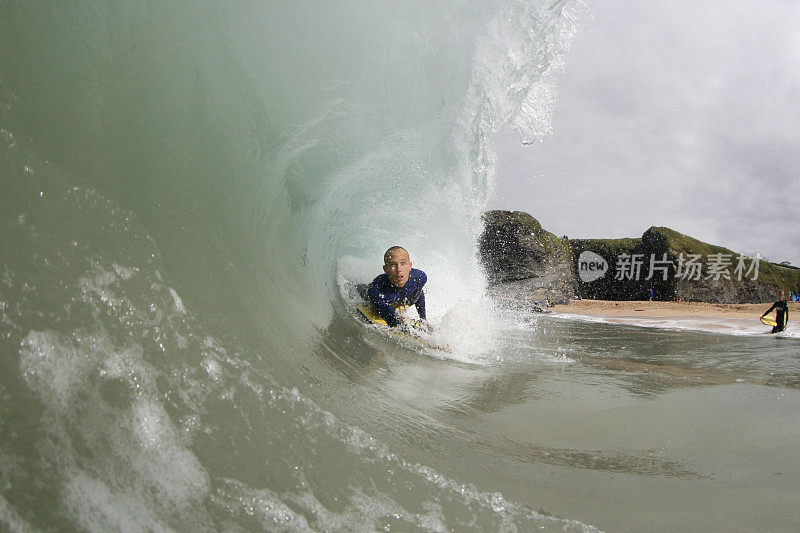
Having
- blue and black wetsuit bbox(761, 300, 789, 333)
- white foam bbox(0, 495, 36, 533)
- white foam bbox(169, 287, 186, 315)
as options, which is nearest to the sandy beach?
blue and black wetsuit bbox(761, 300, 789, 333)

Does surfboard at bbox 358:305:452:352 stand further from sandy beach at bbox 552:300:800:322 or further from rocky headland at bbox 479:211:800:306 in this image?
rocky headland at bbox 479:211:800:306

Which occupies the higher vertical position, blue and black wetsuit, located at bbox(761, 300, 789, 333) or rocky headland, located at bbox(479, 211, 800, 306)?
rocky headland, located at bbox(479, 211, 800, 306)

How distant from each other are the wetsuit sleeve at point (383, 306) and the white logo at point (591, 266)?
3416 centimetres

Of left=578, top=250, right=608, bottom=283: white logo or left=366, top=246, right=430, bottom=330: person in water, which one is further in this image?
left=578, top=250, right=608, bottom=283: white logo

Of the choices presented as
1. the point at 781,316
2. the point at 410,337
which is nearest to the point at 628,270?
the point at 781,316

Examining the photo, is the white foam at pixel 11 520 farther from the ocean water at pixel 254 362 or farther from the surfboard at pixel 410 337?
the surfboard at pixel 410 337

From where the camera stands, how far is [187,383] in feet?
5.76

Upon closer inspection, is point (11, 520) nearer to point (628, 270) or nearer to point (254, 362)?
point (254, 362)

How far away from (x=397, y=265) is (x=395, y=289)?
1.03 ft

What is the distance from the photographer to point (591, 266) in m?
36.6

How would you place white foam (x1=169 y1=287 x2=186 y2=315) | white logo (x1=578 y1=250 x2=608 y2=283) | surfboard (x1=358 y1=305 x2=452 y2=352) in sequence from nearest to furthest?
white foam (x1=169 y1=287 x2=186 y2=315) < surfboard (x1=358 y1=305 x2=452 y2=352) < white logo (x1=578 y1=250 x2=608 y2=283)

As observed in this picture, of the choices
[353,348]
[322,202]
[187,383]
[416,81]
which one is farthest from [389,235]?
[187,383]

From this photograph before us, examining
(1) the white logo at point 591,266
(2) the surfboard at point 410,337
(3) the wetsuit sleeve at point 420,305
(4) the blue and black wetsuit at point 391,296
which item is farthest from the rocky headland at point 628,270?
(2) the surfboard at point 410,337

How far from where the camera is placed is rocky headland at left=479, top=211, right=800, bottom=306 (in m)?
31.2
